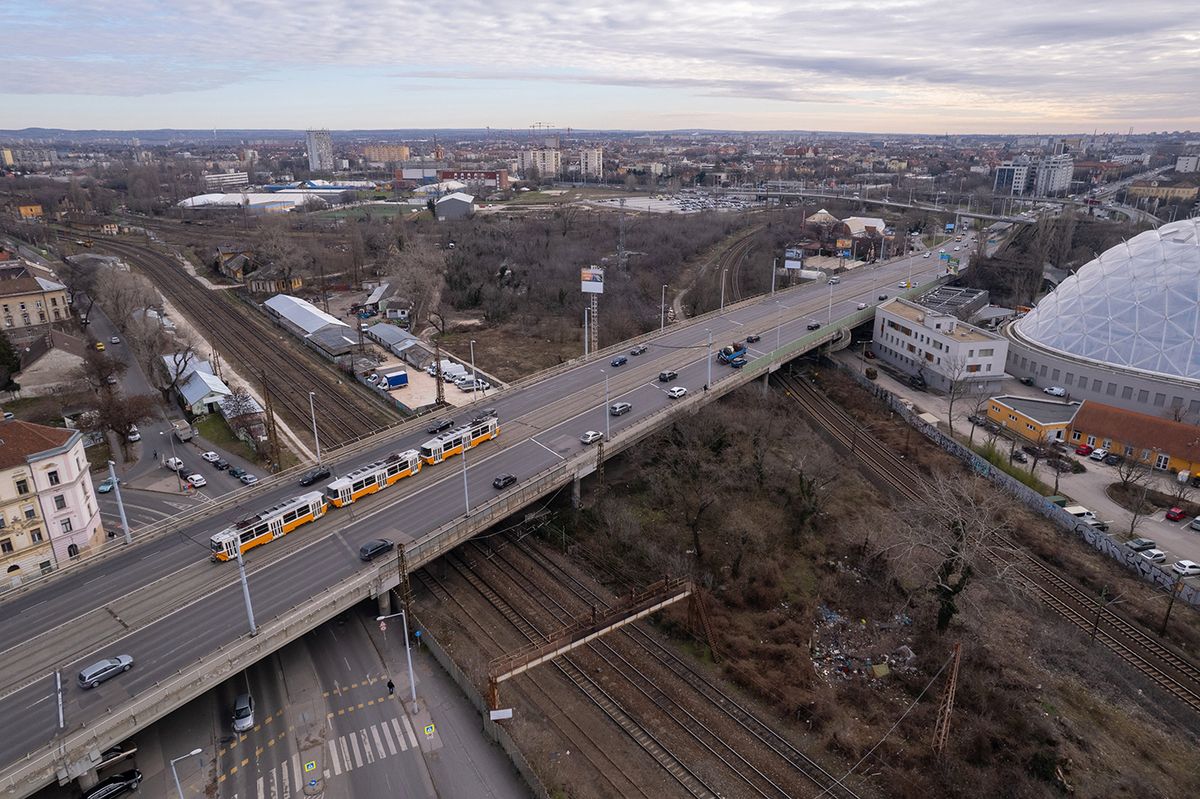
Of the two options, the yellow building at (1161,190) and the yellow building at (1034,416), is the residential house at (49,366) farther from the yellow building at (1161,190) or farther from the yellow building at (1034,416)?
the yellow building at (1161,190)

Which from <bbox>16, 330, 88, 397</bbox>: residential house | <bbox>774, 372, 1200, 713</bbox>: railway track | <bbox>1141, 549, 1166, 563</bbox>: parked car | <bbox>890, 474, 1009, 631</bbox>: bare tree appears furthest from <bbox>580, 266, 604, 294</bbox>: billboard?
<bbox>1141, 549, 1166, 563</bbox>: parked car

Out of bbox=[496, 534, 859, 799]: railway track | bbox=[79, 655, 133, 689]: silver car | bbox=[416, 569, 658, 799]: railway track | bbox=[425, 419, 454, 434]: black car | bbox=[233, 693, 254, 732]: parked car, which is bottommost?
bbox=[416, 569, 658, 799]: railway track

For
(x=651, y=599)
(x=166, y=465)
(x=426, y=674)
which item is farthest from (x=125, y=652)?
(x=166, y=465)

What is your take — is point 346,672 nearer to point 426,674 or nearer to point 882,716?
point 426,674

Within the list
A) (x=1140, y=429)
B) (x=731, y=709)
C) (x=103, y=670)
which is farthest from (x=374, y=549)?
(x=1140, y=429)

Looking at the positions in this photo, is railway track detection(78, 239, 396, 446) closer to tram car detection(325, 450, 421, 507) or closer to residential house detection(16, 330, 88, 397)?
residential house detection(16, 330, 88, 397)

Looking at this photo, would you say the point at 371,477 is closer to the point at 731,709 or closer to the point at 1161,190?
the point at 731,709
